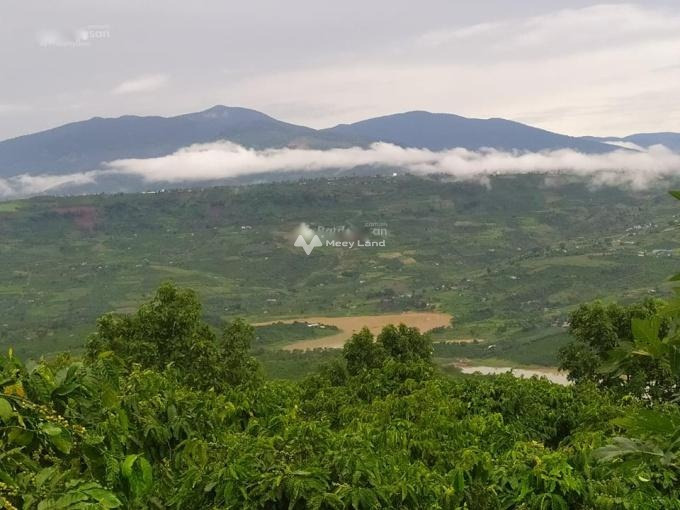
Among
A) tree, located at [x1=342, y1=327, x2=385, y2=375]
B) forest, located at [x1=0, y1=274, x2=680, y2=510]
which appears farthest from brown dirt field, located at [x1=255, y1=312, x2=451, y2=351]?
forest, located at [x1=0, y1=274, x2=680, y2=510]

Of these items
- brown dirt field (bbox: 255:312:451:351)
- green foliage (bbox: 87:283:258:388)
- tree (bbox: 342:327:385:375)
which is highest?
green foliage (bbox: 87:283:258:388)

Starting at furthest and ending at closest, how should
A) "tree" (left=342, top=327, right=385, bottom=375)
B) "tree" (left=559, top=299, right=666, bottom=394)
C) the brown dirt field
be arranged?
the brown dirt field < "tree" (left=342, top=327, right=385, bottom=375) < "tree" (left=559, top=299, right=666, bottom=394)

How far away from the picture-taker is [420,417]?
10789mm

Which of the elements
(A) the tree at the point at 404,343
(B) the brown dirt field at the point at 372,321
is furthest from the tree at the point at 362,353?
(B) the brown dirt field at the point at 372,321

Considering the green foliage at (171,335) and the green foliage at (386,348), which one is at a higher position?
the green foliage at (171,335)

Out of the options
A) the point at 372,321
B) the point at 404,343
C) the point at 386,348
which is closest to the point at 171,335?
the point at 386,348

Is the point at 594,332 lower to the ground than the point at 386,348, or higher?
higher

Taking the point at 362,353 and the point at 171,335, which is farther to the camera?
the point at 362,353

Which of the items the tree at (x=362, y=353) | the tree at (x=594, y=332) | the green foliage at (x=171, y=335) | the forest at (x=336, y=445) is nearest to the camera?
the forest at (x=336, y=445)

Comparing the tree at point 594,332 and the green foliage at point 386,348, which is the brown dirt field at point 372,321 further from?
the tree at point 594,332

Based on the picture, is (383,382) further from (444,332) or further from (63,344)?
(444,332)

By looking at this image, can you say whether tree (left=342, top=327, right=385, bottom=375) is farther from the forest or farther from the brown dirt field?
the brown dirt field

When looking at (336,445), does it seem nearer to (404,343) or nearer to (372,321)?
(404,343)

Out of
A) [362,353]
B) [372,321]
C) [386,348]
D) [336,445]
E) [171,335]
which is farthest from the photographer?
[372,321]
